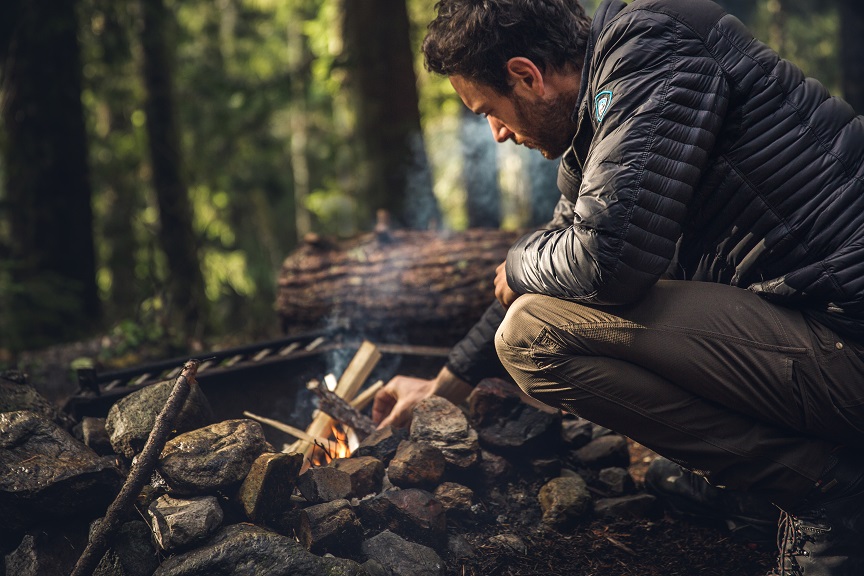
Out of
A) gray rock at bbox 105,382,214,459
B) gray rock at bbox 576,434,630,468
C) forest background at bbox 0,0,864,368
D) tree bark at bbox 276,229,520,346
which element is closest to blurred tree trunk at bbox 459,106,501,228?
forest background at bbox 0,0,864,368

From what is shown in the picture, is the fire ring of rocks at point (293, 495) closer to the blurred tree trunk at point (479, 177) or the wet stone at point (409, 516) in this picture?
the wet stone at point (409, 516)

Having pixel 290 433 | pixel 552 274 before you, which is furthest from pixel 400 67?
pixel 552 274

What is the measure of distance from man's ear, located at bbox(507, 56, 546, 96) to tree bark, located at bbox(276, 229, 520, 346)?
6.89 feet

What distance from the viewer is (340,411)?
11.1 ft

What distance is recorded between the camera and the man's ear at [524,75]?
2.54 meters

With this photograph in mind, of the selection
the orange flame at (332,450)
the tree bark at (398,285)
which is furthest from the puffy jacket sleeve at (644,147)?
the tree bark at (398,285)

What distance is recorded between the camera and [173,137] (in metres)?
9.02

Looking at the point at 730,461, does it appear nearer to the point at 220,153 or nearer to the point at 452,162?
the point at 220,153

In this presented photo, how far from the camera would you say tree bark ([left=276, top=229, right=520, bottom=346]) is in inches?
182

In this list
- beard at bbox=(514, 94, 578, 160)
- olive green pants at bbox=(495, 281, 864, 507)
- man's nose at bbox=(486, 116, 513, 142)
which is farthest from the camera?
man's nose at bbox=(486, 116, 513, 142)

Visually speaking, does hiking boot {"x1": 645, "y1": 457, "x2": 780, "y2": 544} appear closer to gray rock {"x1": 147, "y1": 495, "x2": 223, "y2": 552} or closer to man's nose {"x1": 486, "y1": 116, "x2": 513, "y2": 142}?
man's nose {"x1": 486, "y1": 116, "x2": 513, "y2": 142}

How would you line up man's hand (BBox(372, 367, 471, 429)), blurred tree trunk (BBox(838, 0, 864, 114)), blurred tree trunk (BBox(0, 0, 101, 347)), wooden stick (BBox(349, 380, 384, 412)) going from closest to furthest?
1. man's hand (BBox(372, 367, 471, 429))
2. wooden stick (BBox(349, 380, 384, 412))
3. blurred tree trunk (BBox(0, 0, 101, 347))
4. blurred tree trunk (BBox(838, 0, 864, 114))

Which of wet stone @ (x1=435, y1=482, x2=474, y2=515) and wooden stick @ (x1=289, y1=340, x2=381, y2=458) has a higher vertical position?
wooden stick @ (x1=289, y1=340, x2=381, y2=458)

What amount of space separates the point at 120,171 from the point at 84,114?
8.65 ft
